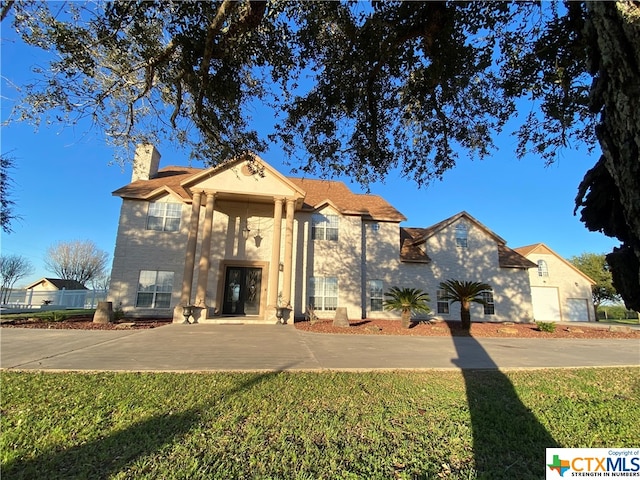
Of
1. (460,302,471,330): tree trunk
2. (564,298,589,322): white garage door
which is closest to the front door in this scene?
(460,302,471,330): tree trunk

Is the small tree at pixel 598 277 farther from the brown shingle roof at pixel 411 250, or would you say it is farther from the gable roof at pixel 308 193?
the gable roof at pixel 308 193

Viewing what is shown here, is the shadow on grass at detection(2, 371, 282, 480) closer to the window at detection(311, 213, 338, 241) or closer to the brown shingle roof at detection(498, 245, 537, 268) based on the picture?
the window at detection(311, 213, 338, 241)

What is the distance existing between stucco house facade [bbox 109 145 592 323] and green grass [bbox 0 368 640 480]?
33.4 ft

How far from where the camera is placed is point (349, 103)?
6.85 m

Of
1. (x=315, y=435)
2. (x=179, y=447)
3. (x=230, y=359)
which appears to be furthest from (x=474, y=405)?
(x=230, y=359)

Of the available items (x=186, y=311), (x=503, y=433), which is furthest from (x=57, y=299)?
(x=503, y=433)

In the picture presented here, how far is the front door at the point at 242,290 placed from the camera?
667 inches

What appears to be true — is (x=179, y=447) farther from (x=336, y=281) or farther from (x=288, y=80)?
(x=336, y=281)

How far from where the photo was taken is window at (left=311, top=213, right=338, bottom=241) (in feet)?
60.0

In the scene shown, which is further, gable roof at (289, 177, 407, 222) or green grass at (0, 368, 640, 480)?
gable roof at (289, 177, 407, 222)

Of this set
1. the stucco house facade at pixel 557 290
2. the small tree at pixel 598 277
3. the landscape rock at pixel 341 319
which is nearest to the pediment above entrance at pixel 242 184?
the landscape rock at pixel 341 319

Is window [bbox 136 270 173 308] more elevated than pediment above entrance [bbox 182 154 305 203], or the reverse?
pediment above entrance [bbox 182 154 305 203]

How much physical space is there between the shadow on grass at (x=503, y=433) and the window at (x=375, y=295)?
42.6ft

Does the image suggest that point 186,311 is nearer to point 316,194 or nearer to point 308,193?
point 308,193
